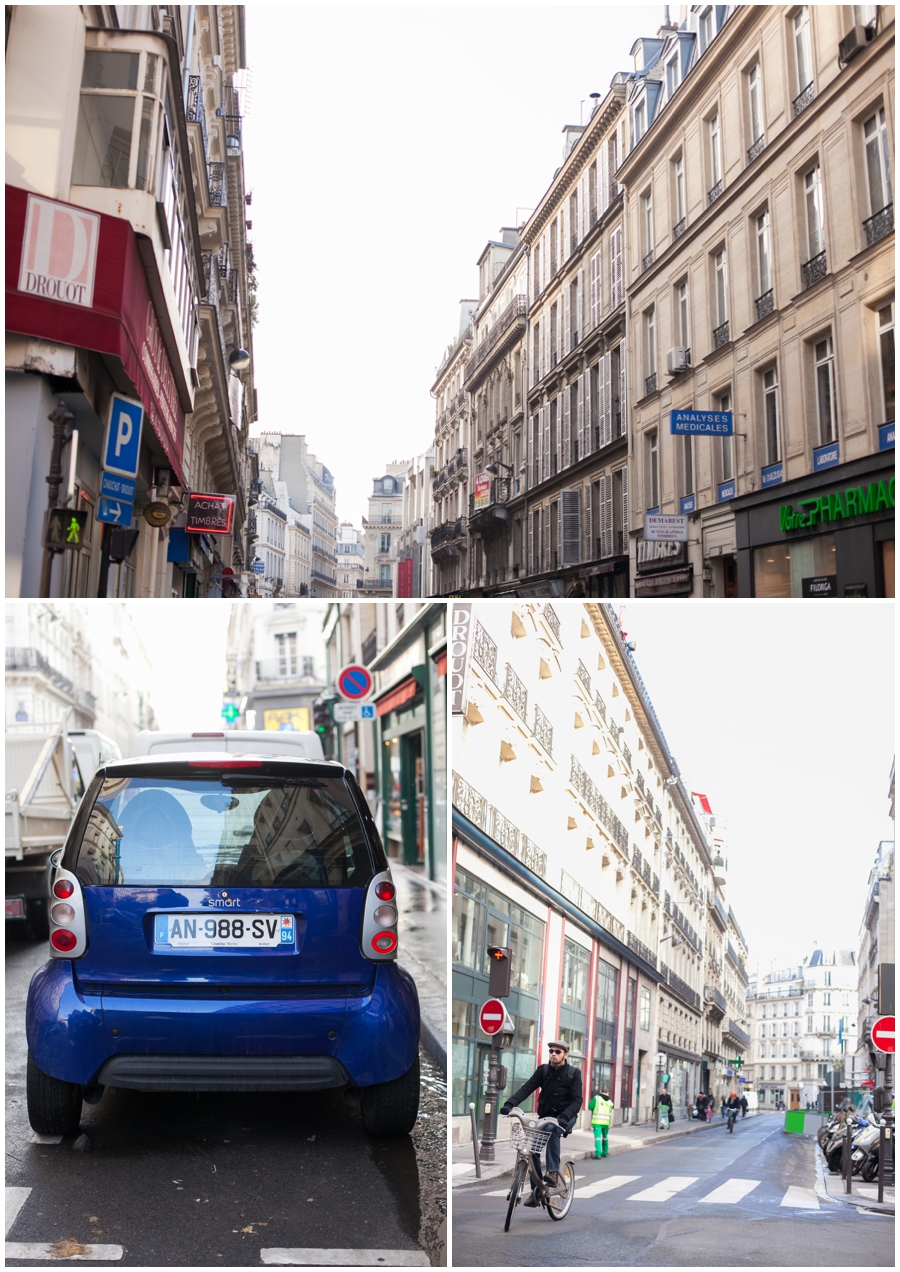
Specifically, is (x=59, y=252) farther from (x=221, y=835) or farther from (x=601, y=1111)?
(x=601, y=1111)

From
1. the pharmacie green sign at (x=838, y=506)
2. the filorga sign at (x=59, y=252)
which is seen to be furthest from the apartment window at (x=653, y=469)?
the filorga sign at (x=59, y=252)

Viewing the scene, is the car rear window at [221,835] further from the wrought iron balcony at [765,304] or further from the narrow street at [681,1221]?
the wrought iron balcony at [765,304]

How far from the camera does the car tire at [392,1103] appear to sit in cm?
438

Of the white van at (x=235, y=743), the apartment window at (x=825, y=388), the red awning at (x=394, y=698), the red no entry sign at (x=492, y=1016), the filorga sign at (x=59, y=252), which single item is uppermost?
the apartment window at (x=825, y=388)

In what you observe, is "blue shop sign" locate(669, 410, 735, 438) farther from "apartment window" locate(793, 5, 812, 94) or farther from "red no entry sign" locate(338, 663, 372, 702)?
"red no entry sign" locate(338, 663, 372, 702)

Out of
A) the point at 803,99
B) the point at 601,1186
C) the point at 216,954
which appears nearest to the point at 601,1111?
the point at 601,1186

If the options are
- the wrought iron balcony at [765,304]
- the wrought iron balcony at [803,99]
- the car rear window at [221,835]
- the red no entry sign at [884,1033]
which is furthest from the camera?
the wrought iron balcony at [765,304]

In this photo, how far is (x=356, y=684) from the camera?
15.6 feet

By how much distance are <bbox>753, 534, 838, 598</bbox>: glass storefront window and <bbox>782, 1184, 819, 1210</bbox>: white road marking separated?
48.4ft

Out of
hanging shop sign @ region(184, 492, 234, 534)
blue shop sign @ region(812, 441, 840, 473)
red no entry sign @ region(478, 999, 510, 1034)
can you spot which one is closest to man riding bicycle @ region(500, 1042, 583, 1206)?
red no entry sign @ region(478, 999, 510, 1034)

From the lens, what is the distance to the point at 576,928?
4.90 meters

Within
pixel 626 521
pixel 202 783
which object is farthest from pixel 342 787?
pixel 626 521

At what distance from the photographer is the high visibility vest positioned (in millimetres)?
4789

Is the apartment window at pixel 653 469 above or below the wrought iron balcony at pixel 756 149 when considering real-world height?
below
